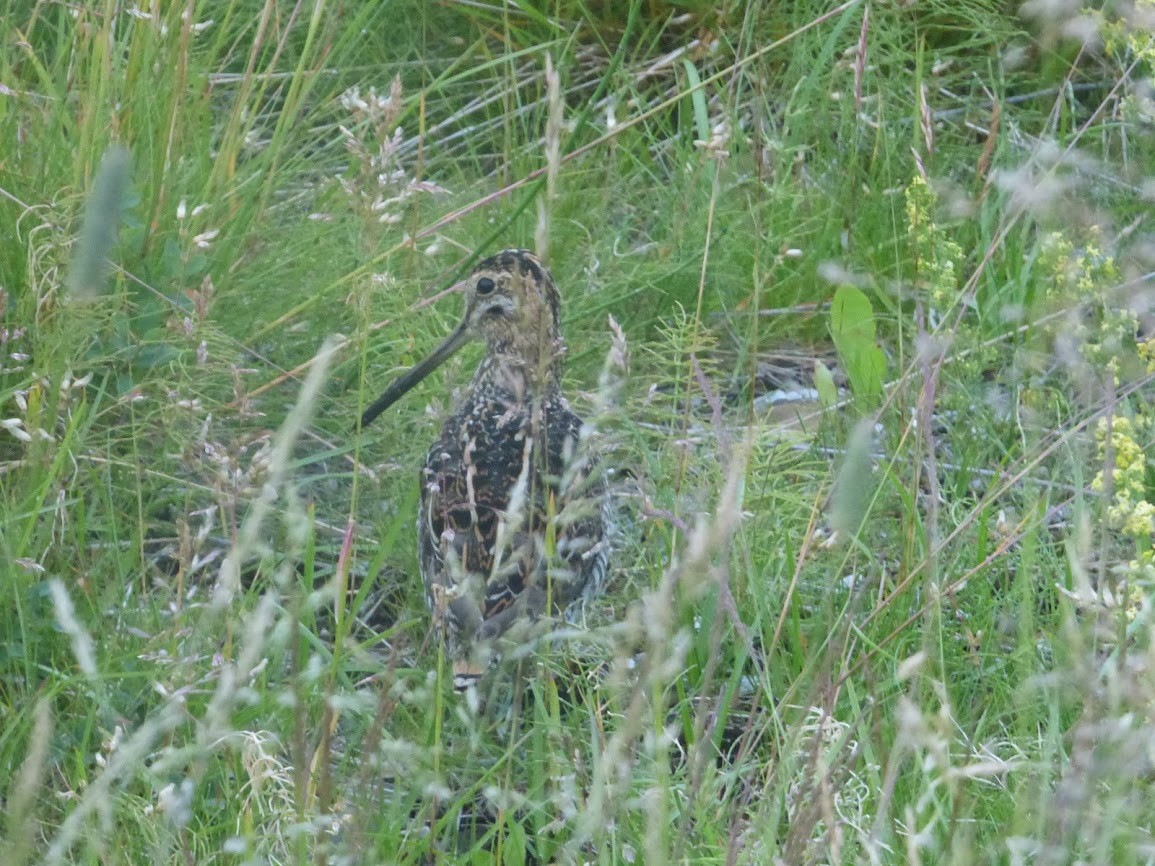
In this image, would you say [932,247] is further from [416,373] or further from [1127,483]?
[416,373]

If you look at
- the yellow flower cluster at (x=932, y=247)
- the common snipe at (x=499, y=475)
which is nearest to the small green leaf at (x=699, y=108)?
the common snipe at (x=499, y=475)

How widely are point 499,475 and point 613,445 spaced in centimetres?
85

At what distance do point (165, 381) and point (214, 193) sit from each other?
2.62 feet

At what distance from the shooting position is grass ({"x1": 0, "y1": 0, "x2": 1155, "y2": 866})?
1.95m

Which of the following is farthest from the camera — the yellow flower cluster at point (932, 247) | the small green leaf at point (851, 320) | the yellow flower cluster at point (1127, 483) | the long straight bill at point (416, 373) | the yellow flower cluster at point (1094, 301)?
the small green leaf at point (851, 320)

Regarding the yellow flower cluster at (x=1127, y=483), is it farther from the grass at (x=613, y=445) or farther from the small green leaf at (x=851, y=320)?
the small green leaf at (x=851, y=320)

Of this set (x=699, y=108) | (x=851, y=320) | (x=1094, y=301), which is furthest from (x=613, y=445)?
(x=699, y=108)

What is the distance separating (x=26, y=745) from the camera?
2576mm

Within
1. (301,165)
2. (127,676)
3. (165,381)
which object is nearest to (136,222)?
(165,381)

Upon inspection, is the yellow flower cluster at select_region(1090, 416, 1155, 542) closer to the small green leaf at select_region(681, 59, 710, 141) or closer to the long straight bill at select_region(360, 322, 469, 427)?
the long straight bill at select_region(360, 322, 469, 427)

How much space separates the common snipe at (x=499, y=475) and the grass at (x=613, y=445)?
0.29ft

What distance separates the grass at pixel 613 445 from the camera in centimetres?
195

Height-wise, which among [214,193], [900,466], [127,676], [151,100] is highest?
[151,100]

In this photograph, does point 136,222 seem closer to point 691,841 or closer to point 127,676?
point 127,676
